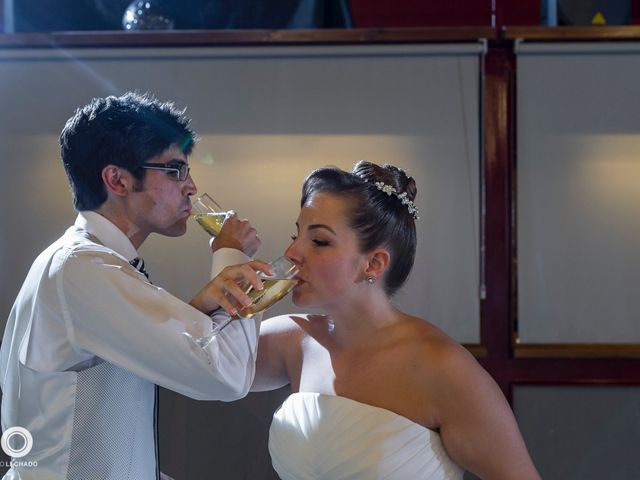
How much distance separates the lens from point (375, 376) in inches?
80.7

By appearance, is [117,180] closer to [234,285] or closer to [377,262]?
[234,285]

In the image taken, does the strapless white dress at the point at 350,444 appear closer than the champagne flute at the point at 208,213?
Yes

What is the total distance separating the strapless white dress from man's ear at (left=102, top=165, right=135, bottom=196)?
2.11ft

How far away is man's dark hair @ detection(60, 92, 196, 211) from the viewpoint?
6.54 feet

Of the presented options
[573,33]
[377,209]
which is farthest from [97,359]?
[573,33]

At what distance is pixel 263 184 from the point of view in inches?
130

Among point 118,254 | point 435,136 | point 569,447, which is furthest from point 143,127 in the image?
point 569,447

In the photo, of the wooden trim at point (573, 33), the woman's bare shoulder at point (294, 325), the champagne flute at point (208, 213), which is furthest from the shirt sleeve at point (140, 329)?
the wooden trim at point (573, 33)

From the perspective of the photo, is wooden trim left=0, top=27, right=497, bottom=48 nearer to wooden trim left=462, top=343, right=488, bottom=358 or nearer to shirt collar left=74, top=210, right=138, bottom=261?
wooden trim left=462, top=343, right=488, bottom=358

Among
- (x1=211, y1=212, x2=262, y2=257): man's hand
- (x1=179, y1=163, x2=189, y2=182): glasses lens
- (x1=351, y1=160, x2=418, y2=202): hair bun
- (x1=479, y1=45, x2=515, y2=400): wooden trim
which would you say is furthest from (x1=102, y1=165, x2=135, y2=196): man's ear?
(x1=479, y1=45, x2=515, y2=400): wooden trim

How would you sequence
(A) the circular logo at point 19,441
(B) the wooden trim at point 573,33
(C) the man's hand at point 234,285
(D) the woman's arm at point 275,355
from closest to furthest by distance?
(C) the man's hand at point 234,285 < (A) the circular logo at point 19,441 < (D) the woman's arm at point 275,355 < (B) the wooden trim at point 573,33

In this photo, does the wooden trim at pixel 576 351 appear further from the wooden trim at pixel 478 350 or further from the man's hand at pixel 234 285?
the man's hand at pixel 234 285

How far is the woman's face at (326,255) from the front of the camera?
197 centimetres

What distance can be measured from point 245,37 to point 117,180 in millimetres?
1406
